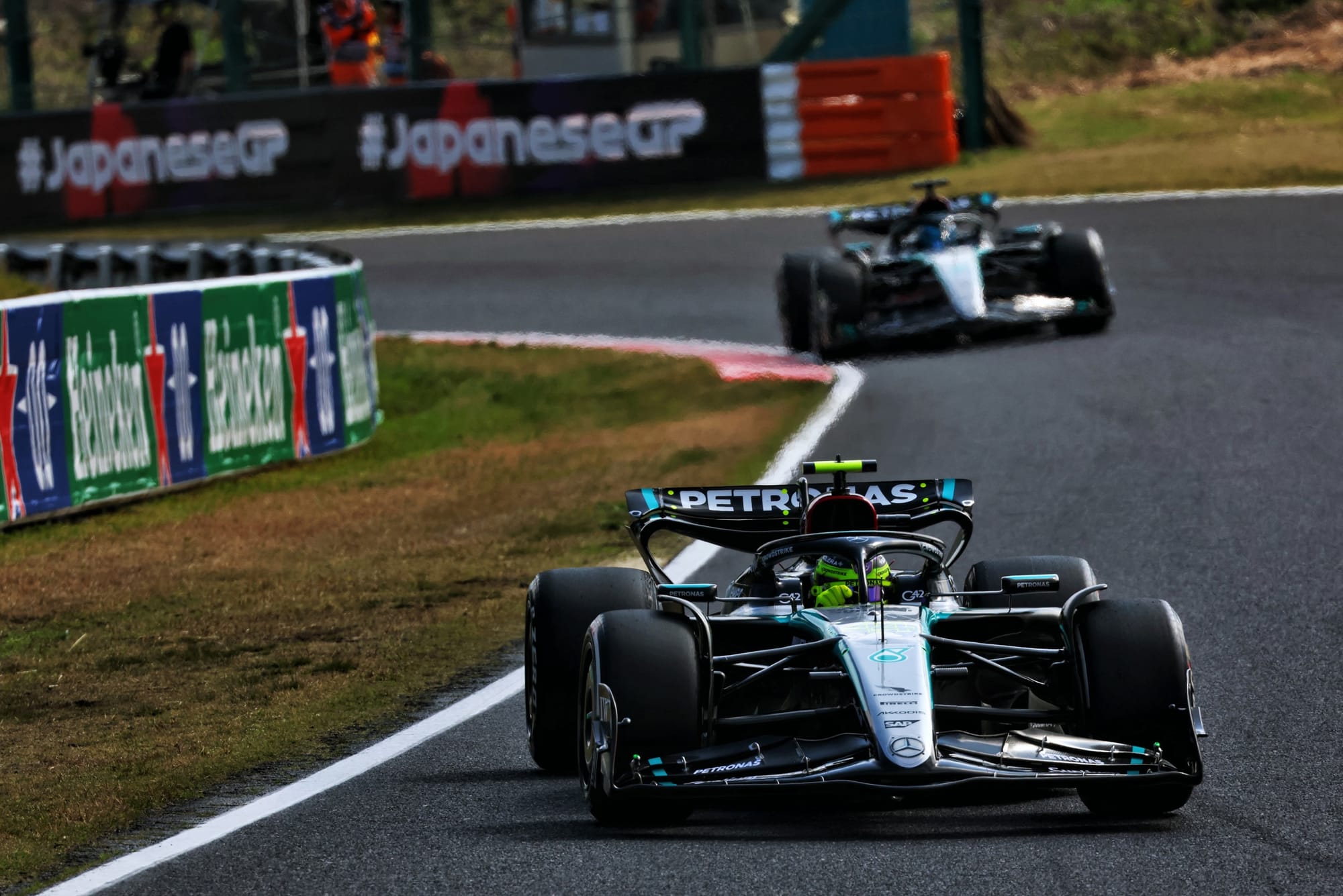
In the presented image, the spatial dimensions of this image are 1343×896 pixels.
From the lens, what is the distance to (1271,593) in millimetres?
9484

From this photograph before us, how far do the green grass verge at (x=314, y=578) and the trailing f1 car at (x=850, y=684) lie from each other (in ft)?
4.43

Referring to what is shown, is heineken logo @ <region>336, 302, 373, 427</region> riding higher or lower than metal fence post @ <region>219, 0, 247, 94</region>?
lower

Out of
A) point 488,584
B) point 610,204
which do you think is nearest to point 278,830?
point 488,584

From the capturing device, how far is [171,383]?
533 inches

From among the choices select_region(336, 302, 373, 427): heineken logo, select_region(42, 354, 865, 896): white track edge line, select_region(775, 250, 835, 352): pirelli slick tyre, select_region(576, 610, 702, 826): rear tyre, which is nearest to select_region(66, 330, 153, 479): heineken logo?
select_region(336, 302, 373, 427): heineken logo

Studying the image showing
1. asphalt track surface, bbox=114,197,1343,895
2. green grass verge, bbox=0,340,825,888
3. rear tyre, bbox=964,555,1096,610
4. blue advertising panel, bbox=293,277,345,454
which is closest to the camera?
asphalt track surface, bbox=114,197,1343,895

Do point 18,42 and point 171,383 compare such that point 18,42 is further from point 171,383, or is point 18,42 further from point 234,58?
point 171,383

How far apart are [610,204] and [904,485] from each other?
66.4 ft

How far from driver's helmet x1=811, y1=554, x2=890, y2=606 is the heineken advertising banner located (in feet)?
21.4

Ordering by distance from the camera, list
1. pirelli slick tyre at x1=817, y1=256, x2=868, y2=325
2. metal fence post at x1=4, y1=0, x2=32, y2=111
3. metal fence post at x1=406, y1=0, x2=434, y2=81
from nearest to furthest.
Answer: pirelli slick tyre at x1=817, y1=256, x2=868, y2=325, metal fence post at x1=406, y1=0, x2=434, y2=81, metal fence post at x1=4, y1=0, x2=32, y2=111

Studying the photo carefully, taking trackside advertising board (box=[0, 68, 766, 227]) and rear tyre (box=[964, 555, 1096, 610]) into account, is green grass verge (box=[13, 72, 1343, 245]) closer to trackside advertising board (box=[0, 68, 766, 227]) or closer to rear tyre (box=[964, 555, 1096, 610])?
trackside advertising board (box=[0, 68, 766, 227])

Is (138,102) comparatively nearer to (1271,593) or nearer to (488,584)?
(488,584)

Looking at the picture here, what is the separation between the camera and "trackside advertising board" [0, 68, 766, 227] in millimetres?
27422

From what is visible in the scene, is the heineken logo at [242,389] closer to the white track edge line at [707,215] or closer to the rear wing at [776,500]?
the rear wing at [776,500]
